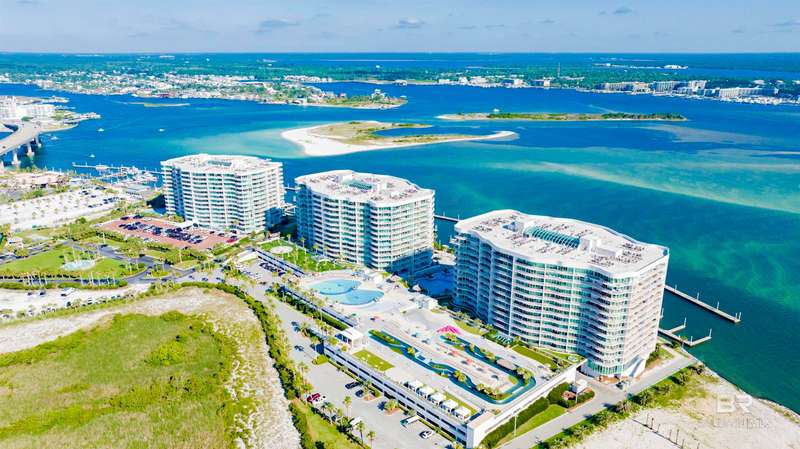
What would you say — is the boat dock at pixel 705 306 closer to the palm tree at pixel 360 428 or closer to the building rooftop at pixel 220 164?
the palm tree at pixel 360 428

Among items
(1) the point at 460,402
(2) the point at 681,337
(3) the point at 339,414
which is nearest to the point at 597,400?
(1) the point at 460,402

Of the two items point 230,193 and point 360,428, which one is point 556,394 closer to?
point 360,428

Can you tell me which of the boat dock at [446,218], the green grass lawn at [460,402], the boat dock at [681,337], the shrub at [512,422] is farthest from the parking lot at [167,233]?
the boat dock at [681,337]

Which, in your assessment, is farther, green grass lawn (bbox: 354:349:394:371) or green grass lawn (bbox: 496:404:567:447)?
green grass lawn (bbox: 354:349:394:371)

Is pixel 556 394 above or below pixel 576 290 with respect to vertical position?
below

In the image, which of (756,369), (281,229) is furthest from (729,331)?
(281,229)

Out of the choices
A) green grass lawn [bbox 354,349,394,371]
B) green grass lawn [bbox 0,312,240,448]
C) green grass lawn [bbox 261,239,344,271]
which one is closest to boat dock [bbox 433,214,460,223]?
green grass lawn [bbox 261,239,344,271]

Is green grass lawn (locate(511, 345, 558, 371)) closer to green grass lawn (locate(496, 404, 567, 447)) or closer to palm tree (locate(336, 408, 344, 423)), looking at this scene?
green grass lawn (locate(496, 404, 567, 447))
